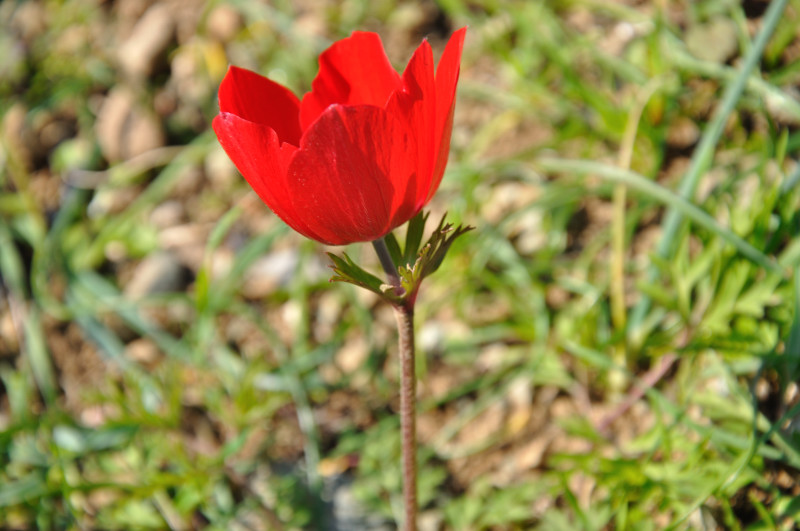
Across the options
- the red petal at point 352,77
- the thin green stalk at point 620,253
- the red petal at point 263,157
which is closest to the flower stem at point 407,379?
the red petal at point 263,157

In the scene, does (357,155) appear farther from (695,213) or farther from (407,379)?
(695,213)

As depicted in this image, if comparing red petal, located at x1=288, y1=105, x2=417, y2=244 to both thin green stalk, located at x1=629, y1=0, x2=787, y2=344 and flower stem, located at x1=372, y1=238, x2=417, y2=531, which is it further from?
thin green stalk, located at x1=629, y1=0, x2=787, y2=344

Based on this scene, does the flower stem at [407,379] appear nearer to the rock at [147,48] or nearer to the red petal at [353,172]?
the red petal at [353,172]

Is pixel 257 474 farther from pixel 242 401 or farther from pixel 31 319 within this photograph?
pixel 31 319

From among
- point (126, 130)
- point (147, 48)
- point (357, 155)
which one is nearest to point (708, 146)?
point (357, 155)

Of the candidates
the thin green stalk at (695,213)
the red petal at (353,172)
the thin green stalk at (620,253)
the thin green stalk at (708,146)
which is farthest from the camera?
the thin green stalk at (620,253)

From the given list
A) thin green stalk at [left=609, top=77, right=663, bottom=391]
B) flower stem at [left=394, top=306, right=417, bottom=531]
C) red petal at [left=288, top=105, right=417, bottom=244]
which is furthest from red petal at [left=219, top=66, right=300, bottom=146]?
thin green stalk at [left=609, top=77, right=663, bottom=391]
